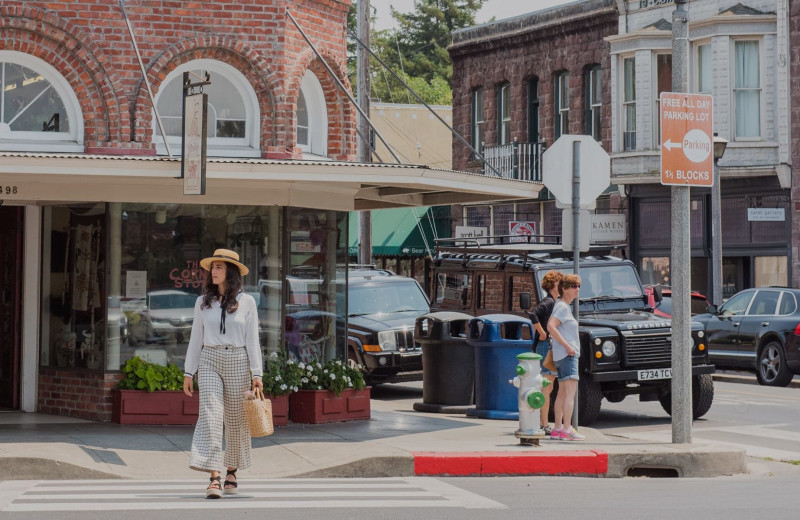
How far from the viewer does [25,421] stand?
14383mm

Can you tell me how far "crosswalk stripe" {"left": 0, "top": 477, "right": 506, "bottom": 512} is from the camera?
32.4 feet

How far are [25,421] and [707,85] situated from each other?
20942mm

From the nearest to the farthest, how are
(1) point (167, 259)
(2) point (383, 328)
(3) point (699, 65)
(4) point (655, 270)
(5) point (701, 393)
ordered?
(1) point (167, 259)
(5) point (701, 393)
(2) point (383, 328)
(3) point (699, 65)
(4) point (655, 270)

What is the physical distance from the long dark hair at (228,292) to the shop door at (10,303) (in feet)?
17.3

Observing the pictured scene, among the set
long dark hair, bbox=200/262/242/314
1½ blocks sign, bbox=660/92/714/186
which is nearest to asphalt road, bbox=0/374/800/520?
long dark hair, bbox=200/262/242/314

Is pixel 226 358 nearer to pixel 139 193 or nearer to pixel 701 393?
pixel 139 193

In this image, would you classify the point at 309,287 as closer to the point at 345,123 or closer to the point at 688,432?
the point at 345,123

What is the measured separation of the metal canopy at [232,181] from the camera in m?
12.6

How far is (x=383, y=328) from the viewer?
1988cm

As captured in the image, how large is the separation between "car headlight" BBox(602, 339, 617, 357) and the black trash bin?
1.86m

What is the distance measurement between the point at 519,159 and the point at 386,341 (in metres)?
17.9

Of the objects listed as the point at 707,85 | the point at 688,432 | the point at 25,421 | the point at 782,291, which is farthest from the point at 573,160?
the point at 707,85

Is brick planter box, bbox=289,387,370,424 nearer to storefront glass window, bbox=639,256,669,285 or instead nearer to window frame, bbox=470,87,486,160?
storefront glass window, bbox=639,256,669,285

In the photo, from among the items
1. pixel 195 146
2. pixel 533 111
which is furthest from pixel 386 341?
pixel 533 111
